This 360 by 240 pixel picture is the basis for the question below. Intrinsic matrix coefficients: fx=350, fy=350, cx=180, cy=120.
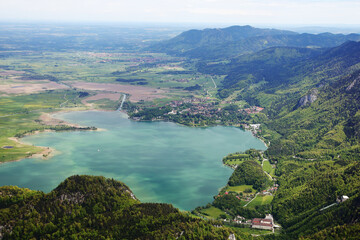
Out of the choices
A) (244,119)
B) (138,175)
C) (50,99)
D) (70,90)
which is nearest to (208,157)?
(138,175)

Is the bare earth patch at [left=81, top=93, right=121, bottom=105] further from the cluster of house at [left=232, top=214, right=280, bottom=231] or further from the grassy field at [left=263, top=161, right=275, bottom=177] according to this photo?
the cluster of house at [left=232, top=214, right=280, bottom=231]

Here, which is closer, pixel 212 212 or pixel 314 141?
pixel 212 212

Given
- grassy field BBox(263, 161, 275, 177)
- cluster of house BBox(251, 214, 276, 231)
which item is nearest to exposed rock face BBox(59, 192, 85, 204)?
cluster of house BBox(251, 214, 276, 231)

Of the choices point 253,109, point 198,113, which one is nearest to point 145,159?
point 198,113

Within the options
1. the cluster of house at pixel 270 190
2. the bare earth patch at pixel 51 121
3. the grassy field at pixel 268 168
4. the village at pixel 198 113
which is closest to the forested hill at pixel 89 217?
the cluster of house at pixel 270 190

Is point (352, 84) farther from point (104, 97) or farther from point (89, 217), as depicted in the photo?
point (89, 217)

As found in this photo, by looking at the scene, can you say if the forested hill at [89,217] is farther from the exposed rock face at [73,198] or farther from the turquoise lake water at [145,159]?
the turquoise lake water at [145,159]
